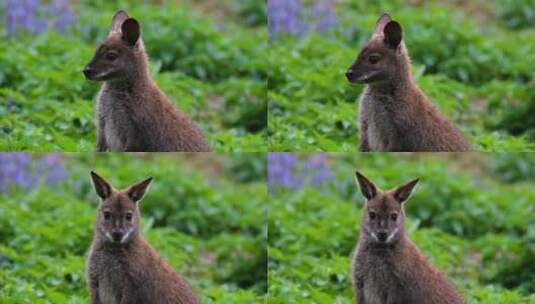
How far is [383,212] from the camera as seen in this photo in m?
12.6

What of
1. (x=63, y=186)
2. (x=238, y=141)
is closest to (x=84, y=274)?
(x=238, y=141)

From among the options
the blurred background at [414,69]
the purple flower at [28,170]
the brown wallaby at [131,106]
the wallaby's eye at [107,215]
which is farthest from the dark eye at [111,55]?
the purple flower at [28,170]

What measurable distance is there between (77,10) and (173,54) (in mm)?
1932

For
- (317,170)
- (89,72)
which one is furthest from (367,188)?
(317,170)

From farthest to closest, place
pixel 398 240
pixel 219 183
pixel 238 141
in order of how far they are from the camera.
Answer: pixel 219 183 → pixel 238 141 → pixel 398 240

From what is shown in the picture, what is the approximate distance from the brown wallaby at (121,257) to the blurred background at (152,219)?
878mm

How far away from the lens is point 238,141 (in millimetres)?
14961

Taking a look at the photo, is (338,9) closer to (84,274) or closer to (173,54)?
(173,54)

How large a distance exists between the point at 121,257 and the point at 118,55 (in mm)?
1695

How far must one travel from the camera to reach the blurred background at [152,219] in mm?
14109

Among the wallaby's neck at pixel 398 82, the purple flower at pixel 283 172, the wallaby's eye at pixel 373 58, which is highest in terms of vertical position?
the wallaby's eye at pixel 373 58

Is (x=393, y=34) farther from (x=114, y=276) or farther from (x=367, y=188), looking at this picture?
(x=114, y=276)

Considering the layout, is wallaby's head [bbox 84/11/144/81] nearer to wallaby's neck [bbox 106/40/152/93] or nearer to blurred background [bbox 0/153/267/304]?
wallaby's neck [bbox 106/40/152/93]

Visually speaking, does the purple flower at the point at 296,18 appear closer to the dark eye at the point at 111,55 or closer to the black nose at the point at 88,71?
the dark eye at the point at 111,55
